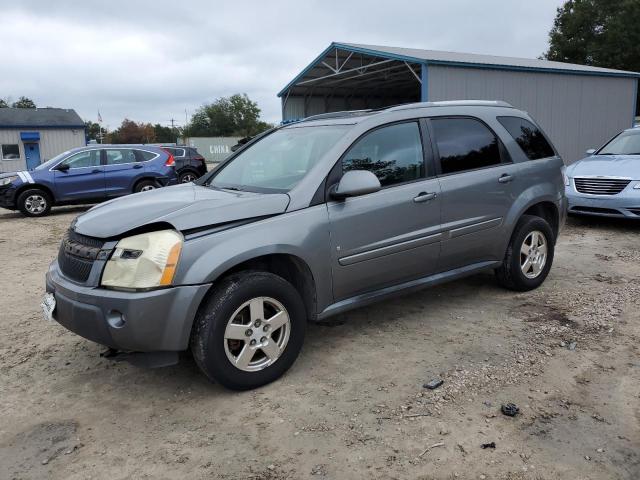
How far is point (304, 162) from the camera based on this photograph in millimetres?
3854

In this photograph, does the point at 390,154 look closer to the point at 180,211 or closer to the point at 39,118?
the point at 180,211

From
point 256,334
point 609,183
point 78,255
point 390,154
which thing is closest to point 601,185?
point 609,183

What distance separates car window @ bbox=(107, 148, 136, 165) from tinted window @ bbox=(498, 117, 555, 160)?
400 inches

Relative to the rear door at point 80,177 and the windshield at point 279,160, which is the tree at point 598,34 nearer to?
the rear door at point 80,177

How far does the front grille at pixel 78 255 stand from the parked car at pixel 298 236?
0.01 metres

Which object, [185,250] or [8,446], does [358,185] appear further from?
[8,446]

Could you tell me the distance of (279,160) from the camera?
162 inches

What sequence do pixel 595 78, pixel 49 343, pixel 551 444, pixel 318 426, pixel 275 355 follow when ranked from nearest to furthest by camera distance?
pixel 551 444 → pixel 318 426 → pixel 275 355 → pixel 49 343 → pixel 595 78

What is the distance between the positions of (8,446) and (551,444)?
9.37 ft

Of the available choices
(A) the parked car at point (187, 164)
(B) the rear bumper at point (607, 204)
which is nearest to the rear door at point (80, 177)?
(A) the parked car at point (187, 164)

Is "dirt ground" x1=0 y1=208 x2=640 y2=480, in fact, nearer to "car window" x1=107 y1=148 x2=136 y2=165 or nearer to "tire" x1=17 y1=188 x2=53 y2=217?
"tire" x1=17 y1=188 x2=53 y2=217

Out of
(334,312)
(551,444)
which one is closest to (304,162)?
(334,312)

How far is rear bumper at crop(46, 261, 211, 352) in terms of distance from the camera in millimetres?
2906

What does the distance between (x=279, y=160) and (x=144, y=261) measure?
5.03 feet
